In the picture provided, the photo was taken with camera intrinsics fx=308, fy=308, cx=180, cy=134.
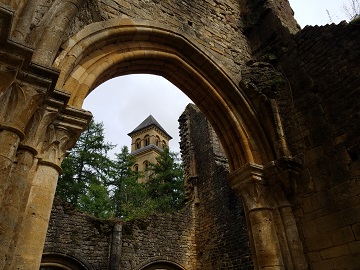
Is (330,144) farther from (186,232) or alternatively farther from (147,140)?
(147,140)

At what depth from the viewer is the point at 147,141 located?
44.1 meters

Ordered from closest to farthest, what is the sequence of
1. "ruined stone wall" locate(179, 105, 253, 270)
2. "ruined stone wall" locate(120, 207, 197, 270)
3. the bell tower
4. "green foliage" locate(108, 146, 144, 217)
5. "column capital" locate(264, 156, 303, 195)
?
"column capital" locate(264, 156, 303, 195) → "ruined stone wall" locate(179, 105, 253, 270) → "ruined stone wall" locate(120, 207, 197, 270) → "green foliage" locate(108, 146, 144, 217) → the bell tower

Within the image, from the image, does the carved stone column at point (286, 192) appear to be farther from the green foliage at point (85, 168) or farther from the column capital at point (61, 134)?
the green foliage at point (85, 168)

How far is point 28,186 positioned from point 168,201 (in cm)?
1780

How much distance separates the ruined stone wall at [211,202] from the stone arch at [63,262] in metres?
4.42

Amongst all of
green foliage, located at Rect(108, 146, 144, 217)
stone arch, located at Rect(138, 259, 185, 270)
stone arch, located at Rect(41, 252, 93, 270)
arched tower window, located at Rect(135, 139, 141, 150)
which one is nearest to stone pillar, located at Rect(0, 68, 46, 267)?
stone arch, located at Rect(41, 252, 93, 270)

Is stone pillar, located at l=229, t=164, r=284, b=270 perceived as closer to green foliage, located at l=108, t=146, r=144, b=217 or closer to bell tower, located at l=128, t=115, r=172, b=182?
green foliage, located at l=108, t=146, r=144, b=217

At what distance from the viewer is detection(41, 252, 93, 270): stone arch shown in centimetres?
873

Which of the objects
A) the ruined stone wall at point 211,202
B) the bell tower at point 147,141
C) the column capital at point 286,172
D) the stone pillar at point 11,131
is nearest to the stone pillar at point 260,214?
the column capital at point 286,172

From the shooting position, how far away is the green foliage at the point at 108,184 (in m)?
15.4

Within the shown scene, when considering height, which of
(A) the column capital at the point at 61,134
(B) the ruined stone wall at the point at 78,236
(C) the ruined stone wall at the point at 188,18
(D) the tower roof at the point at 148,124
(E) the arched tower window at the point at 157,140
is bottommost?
(A) the column capital at the point at 61,134

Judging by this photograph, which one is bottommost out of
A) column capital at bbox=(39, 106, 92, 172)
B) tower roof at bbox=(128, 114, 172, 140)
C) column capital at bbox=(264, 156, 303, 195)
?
column capital at bbox=(39, 106, 92, 172)

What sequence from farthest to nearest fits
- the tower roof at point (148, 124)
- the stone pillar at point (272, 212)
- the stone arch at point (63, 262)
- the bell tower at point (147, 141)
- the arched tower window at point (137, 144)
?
the tower roof at point (148, 124), the arched tower window at point (137, 144), the bell tower at point (147, 141), the stone arch at point (63, 262), the stone pillar at point (272, 212)

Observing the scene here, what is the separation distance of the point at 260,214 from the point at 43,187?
10.3 ft
